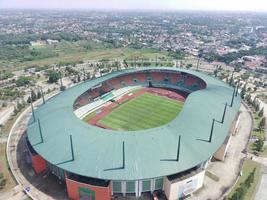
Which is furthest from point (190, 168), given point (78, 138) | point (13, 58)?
point (13, 58)

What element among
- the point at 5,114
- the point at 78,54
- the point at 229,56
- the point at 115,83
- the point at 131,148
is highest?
the point at 131,148

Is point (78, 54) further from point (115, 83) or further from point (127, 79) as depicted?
point (115, 83)

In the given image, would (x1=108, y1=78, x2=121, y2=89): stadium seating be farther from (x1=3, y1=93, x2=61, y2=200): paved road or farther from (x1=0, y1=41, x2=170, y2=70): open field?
(x1=0, y1=41, x2=170, y2=70): open field

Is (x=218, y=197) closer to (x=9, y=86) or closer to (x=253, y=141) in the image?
(x=253, y=141)

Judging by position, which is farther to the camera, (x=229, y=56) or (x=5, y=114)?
(x=229, y=56)

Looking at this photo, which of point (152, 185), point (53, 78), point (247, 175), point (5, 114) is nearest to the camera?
point (152, 185)

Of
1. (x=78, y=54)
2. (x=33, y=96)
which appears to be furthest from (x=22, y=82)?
(x=78, y=54)

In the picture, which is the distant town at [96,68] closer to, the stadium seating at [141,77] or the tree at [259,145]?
the tree at [259,145]
